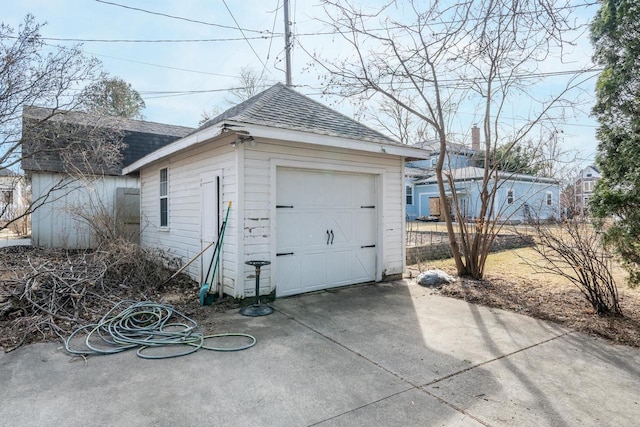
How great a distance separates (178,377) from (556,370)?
329 cm

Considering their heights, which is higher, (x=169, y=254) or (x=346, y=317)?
(x=169, y=254)

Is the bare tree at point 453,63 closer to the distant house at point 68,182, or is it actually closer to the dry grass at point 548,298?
the dry grass at point 548,298

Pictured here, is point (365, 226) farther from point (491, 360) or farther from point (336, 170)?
point (491, 360)

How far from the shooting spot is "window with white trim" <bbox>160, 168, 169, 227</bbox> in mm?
7762

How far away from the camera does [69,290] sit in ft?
15.0

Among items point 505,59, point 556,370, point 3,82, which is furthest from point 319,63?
point 3,82

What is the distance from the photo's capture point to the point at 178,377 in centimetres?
297

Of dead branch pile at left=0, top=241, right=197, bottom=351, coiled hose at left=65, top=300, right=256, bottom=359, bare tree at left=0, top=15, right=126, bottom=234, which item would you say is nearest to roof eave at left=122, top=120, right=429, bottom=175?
dead branch pile at left=0, top=241, right=197, bottom=351

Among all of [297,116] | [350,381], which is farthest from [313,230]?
[350,381]

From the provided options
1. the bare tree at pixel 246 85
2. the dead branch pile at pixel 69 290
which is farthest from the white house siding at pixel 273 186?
the bare tree at pixel 246 85

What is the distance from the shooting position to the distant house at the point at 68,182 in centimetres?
820

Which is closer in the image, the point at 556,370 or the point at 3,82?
the point at 556,370

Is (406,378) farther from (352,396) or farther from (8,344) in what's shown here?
(8,344)

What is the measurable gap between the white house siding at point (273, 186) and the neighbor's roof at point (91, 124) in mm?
5813
